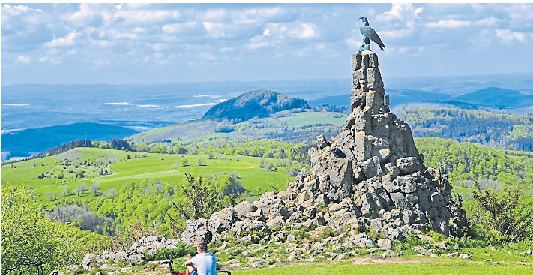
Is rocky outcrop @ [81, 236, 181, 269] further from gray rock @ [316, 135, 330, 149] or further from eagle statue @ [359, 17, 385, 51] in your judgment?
eagle statue @ [359, 17, 385, 51]

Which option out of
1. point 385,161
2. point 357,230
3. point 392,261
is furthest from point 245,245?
point 385,161

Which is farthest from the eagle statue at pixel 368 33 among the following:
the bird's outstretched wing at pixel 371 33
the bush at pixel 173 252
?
the bush at pixel 173 252

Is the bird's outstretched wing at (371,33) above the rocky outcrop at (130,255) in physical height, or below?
above

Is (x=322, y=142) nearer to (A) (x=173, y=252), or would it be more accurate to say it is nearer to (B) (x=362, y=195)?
(B) (x=362, y=195)

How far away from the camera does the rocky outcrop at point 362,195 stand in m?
50.2

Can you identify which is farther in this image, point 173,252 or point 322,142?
point 322,142

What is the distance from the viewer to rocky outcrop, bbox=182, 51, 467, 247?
5022 cm

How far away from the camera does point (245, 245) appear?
49062 millimetres

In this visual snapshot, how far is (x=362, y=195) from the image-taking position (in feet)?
171

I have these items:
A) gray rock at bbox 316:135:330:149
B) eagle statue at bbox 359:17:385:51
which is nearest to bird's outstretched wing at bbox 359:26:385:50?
eagle statue at bbox 359:17:385:51

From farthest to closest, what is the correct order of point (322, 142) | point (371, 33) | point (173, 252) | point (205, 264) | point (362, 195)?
point (322, 142)
point (371, 33)
point (362, 195)
point (173, 252)
point (205, 264)

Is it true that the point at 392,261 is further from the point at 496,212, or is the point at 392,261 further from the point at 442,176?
the point at 496,212

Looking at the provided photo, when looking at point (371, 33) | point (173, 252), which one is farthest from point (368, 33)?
point (173, 252)

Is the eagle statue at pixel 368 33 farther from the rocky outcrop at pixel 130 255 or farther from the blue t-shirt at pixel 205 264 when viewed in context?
the blue t-shirt at pixel 205 264
